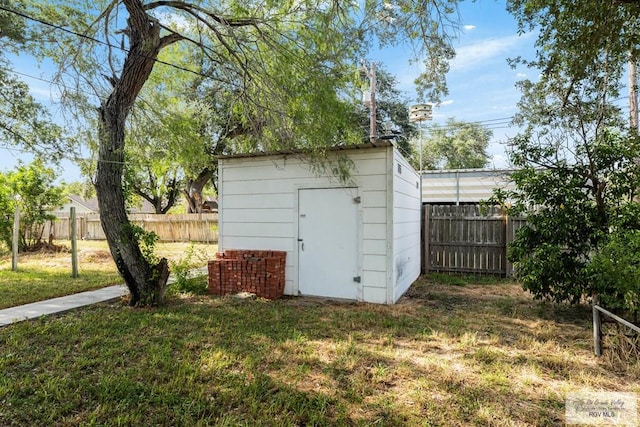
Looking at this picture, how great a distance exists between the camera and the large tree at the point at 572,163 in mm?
3676

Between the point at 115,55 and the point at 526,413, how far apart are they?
585 cm

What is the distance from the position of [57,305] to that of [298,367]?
3793 mm

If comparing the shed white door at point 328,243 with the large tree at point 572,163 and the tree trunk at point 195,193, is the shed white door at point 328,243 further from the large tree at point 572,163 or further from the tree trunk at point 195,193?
the tree trunk at point 195,193

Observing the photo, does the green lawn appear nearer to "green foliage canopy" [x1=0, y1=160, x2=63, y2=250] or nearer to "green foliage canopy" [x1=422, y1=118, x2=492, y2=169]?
"green foliage canopy" [x1=0, y1=160, x2=63, y2=250]

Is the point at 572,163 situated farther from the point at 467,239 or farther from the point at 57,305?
the point at 57,305

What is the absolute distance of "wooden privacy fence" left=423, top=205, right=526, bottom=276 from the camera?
736 cm

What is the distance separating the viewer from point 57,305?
15.6ft

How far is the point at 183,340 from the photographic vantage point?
11.5ft

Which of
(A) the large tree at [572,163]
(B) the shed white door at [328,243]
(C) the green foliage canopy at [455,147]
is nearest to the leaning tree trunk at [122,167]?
(B) the shed white door at [328,243]

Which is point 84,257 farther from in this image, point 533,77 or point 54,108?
point 533,77

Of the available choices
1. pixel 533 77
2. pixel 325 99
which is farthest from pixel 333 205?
pixel 533 77

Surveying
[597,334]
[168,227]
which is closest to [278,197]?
[597,334]

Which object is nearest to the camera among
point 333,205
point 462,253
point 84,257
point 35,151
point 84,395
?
point 84,395

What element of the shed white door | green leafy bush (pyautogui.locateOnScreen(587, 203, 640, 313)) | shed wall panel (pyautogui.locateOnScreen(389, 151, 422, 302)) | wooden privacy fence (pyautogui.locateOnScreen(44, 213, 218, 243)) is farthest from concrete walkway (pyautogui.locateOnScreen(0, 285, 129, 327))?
wooden privacy fence (pyautogui.locateOnScreen(44, 213, 218, 243))
